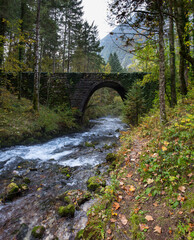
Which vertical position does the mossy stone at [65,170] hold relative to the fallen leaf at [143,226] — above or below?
below

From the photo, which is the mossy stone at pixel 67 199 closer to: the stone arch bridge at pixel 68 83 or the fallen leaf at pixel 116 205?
the fallen leaf at pixel 116 205

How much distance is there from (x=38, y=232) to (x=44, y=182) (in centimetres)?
206

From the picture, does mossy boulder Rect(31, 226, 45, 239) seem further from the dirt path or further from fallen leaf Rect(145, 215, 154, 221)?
fallen leaf Rect(145, 215, 154, 221)

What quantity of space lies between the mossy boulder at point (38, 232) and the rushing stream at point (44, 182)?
3.4 inches

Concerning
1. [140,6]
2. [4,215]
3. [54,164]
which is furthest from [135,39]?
[4,215]

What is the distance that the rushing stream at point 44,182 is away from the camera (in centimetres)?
284

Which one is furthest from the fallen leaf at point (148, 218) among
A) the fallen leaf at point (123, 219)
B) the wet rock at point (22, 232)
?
the wet rock at point (22, 232)

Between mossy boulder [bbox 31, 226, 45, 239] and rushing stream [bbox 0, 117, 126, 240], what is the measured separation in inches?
3.4

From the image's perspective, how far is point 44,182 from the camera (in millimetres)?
4613

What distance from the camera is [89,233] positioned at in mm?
2234

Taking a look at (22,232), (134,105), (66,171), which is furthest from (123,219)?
(134,105)

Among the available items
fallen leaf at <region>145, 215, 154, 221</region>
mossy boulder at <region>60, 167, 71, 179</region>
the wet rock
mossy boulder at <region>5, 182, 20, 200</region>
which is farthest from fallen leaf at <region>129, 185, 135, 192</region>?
mossy boulder at <region>5, 182, 20, 200</region>

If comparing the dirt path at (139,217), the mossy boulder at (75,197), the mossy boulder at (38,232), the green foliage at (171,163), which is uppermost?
the green foliage at (171,163)

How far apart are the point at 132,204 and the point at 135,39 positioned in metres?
5.45
